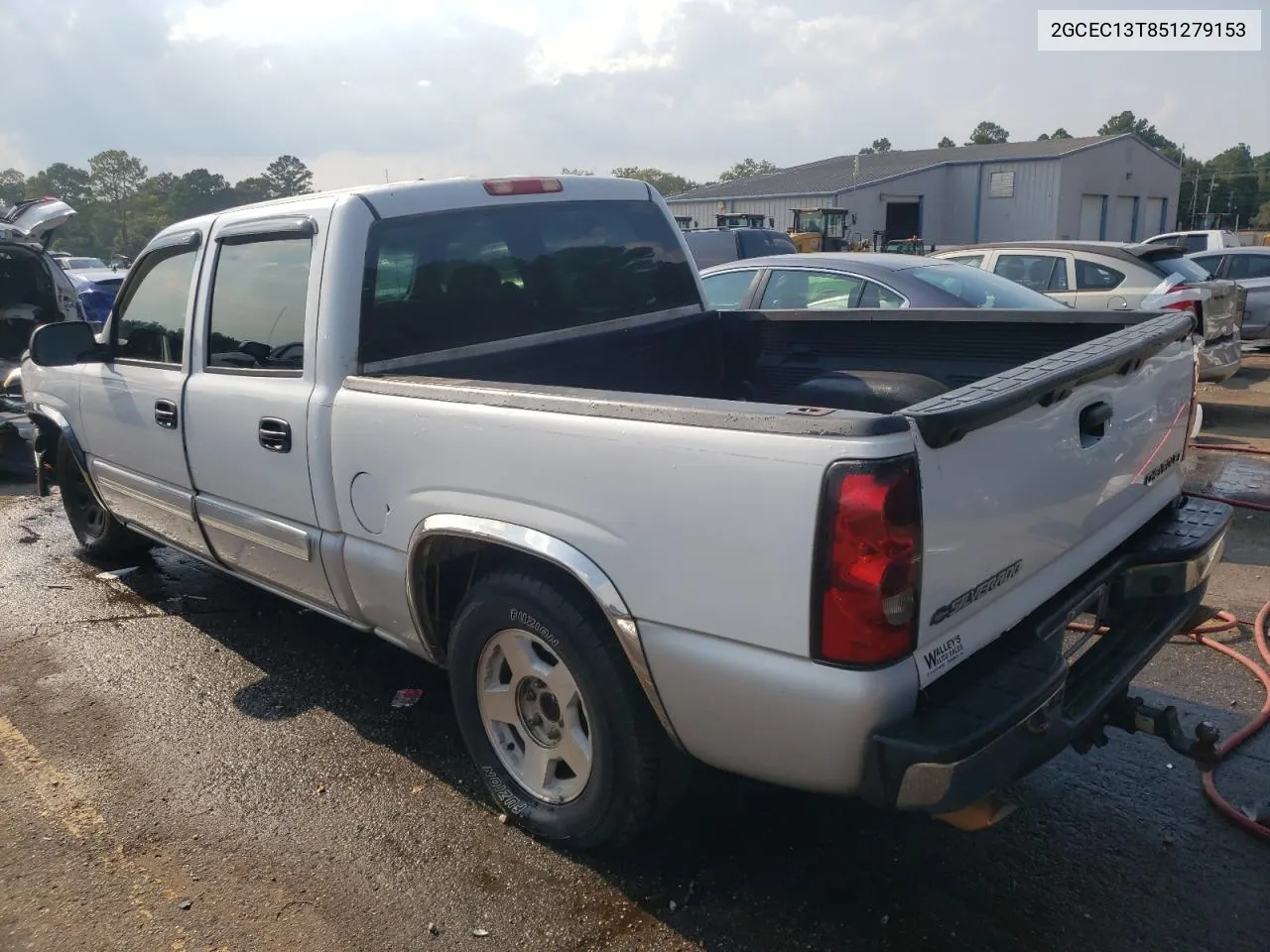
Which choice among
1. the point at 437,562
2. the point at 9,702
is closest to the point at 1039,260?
the point at 437,562

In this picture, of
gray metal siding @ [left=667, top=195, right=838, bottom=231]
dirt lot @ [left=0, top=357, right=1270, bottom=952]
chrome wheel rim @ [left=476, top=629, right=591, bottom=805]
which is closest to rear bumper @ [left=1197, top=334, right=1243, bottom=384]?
dirt lot @ [left=0, top=357, right=1270, bottom=952]

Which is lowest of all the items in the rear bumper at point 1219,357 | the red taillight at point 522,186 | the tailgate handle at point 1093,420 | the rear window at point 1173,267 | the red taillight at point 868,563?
the rear bumper at point 1219,357

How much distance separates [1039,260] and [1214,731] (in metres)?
8.76

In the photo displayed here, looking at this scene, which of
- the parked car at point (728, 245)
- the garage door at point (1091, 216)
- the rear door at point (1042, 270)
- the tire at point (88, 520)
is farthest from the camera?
the garage door at point (1091, 216)

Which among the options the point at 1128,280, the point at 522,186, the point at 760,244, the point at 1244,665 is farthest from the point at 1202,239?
the point at 522,186

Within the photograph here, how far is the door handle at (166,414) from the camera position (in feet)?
13.9

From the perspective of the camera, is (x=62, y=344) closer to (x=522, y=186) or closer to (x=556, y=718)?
(x=522, y=186)

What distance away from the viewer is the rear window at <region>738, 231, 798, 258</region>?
15.4 m

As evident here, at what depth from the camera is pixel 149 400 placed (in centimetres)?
443

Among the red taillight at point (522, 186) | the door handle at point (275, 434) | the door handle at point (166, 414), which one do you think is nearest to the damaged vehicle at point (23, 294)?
the door handle at point (166, 414)

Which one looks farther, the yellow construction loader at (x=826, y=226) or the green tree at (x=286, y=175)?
the green tree at (x=286, y=175)

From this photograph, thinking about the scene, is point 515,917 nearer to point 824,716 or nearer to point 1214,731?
point 824,716

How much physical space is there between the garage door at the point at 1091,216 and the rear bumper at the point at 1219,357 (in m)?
39.7

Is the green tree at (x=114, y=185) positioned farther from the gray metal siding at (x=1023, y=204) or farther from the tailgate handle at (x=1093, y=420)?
the tailgate handle at (x=1093, y=420)
